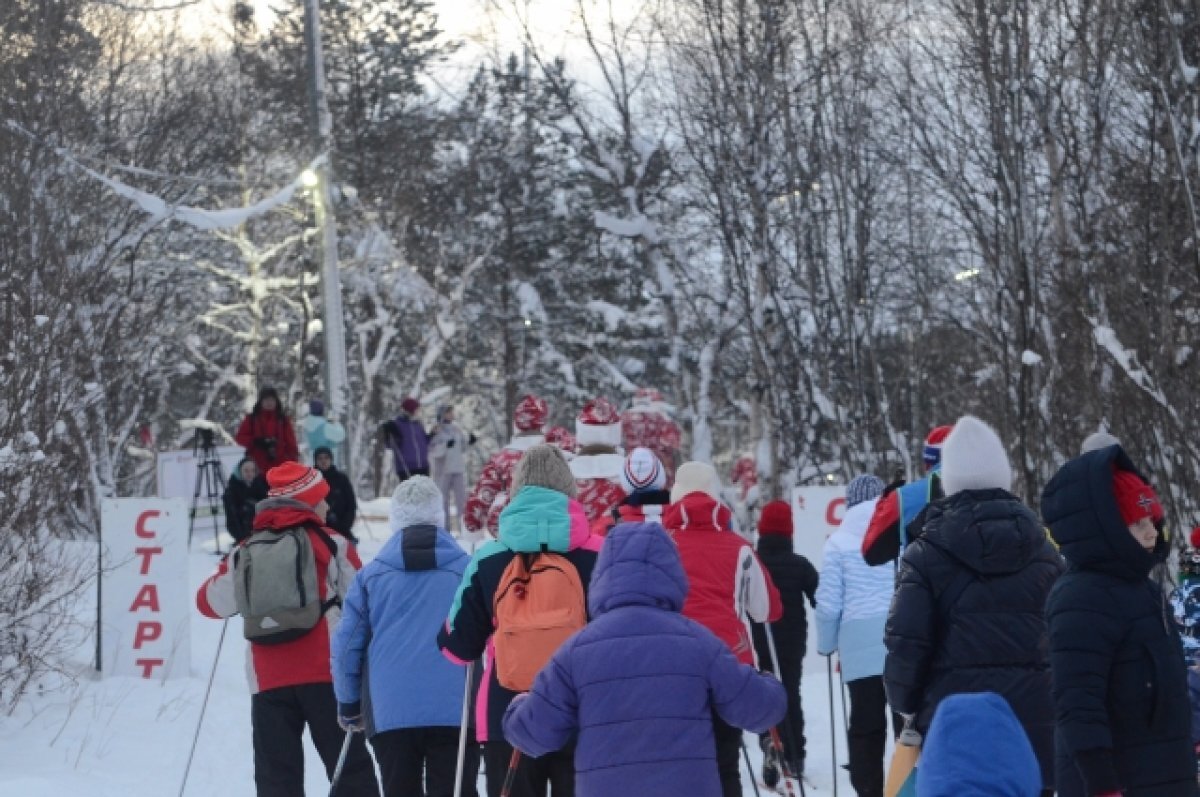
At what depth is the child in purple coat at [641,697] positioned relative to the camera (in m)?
4.88

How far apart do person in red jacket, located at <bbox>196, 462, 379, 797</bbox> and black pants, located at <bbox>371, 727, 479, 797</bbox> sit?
19.9 inches

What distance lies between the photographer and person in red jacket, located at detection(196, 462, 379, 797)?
7.69m

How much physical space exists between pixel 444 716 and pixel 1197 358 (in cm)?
934

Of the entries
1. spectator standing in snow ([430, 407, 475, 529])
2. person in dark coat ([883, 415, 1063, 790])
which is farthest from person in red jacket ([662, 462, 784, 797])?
spectator standing in snow ([430, 407, 475, 529])

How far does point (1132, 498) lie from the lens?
504cm

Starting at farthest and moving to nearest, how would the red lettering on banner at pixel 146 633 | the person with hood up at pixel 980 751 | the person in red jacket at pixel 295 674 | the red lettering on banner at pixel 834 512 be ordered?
the red lettering on banner at pixel 834 512
the red lettering on banner at pixel 146 633
the person in red jacket at pixel 295 674
the person with hood up at pixel 980 751

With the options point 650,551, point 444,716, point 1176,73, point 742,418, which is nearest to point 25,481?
point 444,716

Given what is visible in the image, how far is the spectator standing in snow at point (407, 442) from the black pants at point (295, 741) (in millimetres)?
13055

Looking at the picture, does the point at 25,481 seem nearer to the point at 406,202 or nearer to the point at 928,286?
the point at 928,286

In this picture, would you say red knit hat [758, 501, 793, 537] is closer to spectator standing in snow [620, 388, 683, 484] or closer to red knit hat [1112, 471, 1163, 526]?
spectator standing in snow [620, 388, 683, 484]

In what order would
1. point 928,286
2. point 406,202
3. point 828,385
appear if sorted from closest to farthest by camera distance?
point 828,385, point 928,286, point 406,202

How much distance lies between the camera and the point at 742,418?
43344mm

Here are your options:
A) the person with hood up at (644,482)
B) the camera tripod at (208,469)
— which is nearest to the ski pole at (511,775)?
the person with hood up at (644,482)

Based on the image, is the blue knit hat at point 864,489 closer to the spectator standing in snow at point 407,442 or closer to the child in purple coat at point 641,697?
the child in purple coat at point 641,697
